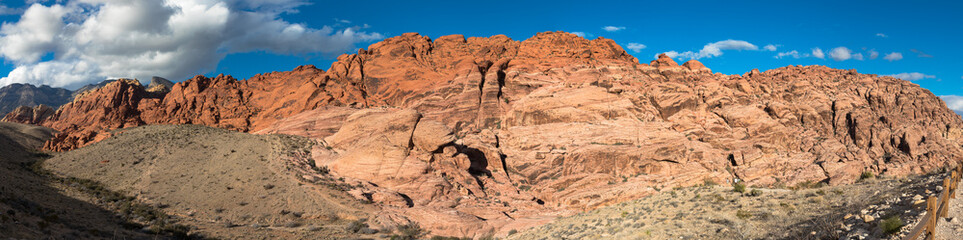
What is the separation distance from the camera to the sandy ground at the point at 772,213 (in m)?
10.8

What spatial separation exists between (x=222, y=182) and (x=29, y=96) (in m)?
156

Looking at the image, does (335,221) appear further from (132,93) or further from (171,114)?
(132,93)

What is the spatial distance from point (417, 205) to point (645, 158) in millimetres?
25194

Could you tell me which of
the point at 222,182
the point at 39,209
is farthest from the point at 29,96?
the point at 39,209

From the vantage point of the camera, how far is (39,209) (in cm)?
2167

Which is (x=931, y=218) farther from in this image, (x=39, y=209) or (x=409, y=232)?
(x=39, y=209)

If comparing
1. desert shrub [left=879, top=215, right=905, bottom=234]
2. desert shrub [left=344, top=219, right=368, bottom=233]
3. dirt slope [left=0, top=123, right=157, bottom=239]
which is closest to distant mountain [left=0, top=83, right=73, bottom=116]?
dirt slope [left=0, top=123, right=157, bottom=239]

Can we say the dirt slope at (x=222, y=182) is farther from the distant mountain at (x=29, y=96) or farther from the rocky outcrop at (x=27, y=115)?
the distant mountain at (x=29, y=96)

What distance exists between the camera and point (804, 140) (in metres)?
53.7

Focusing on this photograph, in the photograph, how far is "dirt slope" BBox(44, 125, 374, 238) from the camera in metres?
30.3

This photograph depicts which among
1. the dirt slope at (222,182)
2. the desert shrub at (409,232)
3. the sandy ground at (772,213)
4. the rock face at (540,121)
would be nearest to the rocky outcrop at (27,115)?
the rock face at (540,121)

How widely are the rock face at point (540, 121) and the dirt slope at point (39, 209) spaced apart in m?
9.74

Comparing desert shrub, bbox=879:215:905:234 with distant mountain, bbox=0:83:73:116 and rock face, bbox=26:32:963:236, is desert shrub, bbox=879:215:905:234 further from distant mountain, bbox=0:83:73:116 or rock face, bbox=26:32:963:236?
distant mountain, bbox=0:83:73:116

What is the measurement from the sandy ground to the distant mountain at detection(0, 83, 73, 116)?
170 meters
